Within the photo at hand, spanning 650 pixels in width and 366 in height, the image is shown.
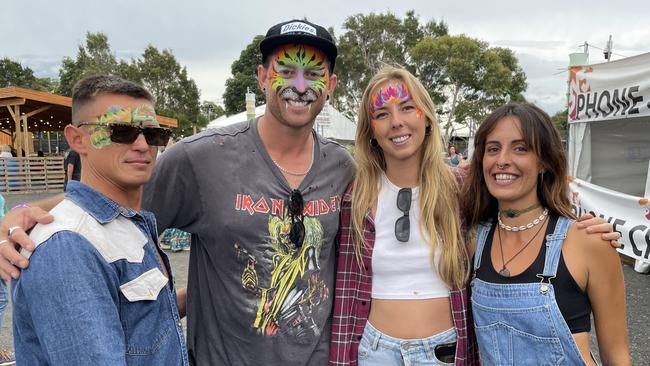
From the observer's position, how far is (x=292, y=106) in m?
2.16

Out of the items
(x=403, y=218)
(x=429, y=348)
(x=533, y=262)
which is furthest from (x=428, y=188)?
(x=429, y=348)

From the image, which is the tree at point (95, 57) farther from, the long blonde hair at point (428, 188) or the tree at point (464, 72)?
the long blonde hair at point (428, 188)

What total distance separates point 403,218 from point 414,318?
1.59 ft

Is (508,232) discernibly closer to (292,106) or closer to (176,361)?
(292,106)

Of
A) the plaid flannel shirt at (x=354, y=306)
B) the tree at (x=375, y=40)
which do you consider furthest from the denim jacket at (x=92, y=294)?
the tree at (x=375, y=40)

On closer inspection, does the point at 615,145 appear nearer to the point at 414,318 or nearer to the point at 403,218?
the point at 403,218

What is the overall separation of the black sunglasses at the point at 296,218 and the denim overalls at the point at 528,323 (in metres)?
0.85

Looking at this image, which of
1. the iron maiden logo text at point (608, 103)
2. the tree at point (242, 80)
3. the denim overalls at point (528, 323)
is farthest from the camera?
the tree at point (242, 80)

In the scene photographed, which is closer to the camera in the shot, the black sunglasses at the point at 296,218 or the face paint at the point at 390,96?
the black sunglasses at the point at 296,218

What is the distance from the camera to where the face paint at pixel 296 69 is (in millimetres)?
2195

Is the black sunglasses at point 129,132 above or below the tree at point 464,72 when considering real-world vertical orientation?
below

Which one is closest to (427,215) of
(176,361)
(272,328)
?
(272,328)

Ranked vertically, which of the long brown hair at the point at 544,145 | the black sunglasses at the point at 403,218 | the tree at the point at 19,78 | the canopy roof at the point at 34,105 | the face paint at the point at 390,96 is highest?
the tree at the point at 19,78

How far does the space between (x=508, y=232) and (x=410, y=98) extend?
→ 0.84 metres
